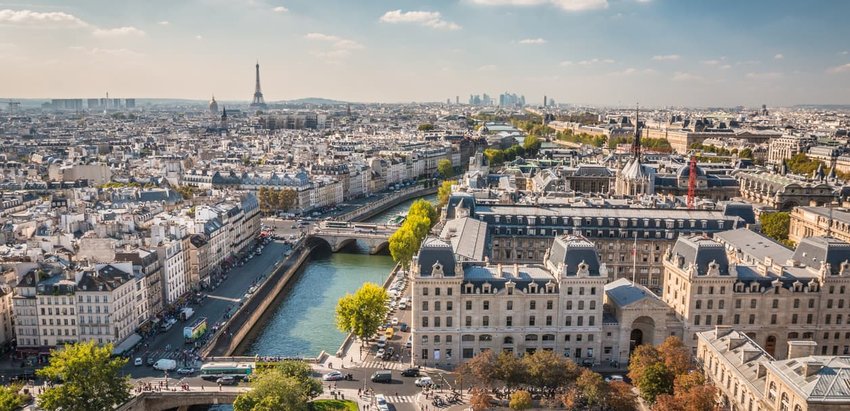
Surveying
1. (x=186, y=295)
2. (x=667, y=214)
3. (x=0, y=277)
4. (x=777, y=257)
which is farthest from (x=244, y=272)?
(x=777, y=257)

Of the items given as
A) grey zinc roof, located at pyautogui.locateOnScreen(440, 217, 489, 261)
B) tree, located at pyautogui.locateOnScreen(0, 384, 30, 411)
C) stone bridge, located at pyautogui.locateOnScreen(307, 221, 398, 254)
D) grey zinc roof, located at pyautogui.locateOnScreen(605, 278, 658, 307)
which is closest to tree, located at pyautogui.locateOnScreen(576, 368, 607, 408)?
grey zinc roof, located at pyautogui.locateOnScreen(605, 278, 658, 307)

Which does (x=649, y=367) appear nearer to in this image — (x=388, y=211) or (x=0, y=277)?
(x=0, y=277)

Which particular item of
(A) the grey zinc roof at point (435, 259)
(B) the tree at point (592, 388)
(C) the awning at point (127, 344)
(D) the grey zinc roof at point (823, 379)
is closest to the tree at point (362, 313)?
(A) the grey zinc roof at point (435, 259)

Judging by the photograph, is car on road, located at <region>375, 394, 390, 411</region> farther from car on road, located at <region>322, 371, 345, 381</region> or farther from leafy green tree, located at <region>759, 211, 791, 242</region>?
leafy green tree, located at <region>759, 211, 791, 242</region>

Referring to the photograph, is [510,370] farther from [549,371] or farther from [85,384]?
[85,384]

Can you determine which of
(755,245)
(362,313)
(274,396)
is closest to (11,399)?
(274,396)

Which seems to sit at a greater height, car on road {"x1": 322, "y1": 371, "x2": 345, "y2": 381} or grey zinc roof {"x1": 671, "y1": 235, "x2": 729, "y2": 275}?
grey zinc roof {"x1": 671, "y1": 235, "x2": 729, "y2": 275}
